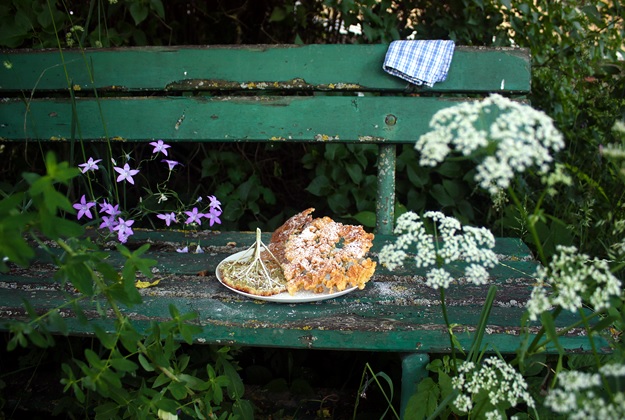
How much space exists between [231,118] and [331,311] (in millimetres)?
970

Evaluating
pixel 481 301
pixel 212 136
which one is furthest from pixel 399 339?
pixel 212 136

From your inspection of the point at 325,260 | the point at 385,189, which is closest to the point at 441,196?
the point at 385,189

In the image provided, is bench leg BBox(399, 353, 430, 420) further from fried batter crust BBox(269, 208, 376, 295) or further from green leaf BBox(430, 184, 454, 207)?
green leaf BBox(430, 184, 454, 207)

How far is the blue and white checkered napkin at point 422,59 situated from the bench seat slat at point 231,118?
0.09 meters

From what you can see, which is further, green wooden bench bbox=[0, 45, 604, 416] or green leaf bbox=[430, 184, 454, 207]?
green leaf bbox=[430, 184, 454, 207]

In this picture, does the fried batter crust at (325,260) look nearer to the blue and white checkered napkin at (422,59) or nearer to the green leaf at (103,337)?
the green leaf at (103,337)

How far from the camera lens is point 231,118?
7.58 ft

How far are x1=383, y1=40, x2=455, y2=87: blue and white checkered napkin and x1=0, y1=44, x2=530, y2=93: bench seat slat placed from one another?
0.05 metres

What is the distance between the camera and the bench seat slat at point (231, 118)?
227 centimetres

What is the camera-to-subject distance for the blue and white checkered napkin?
219cm

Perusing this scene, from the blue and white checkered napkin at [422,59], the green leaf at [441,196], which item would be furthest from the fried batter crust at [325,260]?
the green leaf at [441,196]

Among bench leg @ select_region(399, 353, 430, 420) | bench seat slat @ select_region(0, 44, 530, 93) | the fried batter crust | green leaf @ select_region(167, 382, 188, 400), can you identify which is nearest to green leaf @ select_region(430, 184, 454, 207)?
bench seat slat @ select_region(0, 44, 530, 93)

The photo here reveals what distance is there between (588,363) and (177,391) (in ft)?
3.73

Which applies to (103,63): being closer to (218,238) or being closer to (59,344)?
(218,238)
